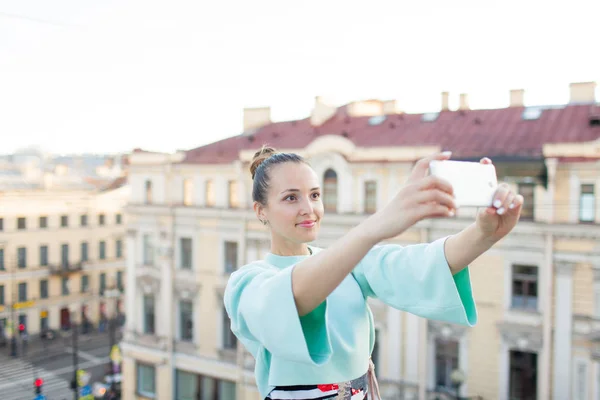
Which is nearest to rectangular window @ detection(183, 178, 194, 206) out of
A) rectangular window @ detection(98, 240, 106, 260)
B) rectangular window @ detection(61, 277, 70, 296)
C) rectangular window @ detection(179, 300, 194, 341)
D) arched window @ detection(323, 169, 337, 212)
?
rectangular window @ detection(179, 300, 194, 341)

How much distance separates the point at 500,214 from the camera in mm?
862

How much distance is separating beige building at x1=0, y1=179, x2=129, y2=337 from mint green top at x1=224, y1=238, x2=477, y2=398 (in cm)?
655

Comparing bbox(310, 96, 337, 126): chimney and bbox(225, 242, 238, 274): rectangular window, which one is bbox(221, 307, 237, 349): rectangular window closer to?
bbox(225, 242, 238, 274): rectangular window

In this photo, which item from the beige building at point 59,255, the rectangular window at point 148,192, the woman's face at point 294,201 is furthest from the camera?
the rectangular window at point 148,192

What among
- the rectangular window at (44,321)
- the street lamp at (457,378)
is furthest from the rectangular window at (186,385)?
the street lamp at (457,378)

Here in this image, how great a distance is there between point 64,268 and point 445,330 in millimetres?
7676

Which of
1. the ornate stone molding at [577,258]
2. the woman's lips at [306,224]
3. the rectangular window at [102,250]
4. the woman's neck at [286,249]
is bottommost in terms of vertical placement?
the rectangular window at [102,250]

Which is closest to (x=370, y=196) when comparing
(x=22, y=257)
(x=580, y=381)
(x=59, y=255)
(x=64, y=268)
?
(x=580, y=381)

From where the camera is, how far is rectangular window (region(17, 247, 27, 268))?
28.3 ft

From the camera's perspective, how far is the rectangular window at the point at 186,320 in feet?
30.3

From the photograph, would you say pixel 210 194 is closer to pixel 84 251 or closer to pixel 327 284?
pixel 84 251

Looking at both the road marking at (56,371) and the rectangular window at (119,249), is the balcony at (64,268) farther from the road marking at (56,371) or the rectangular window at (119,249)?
the road marking at (56,371)

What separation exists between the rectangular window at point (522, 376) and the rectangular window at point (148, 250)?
5922 mm

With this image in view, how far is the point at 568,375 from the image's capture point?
6.19m
